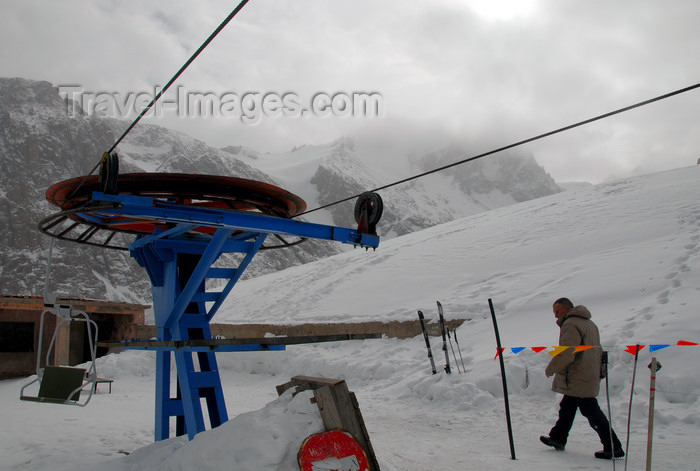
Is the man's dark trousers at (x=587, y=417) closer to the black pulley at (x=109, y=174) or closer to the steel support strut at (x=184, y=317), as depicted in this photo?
the steel support strut at (x=184, y=317)

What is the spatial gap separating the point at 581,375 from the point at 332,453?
8.72ft

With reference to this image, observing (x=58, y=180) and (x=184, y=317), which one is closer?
(x=184, y=317)

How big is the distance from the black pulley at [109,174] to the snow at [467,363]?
2176 mm

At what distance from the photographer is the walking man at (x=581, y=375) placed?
4.93 m

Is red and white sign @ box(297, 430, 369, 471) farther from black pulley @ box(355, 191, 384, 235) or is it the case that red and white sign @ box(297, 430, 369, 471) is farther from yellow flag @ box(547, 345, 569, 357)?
black pulley @ box(355, 191, 384, 235)

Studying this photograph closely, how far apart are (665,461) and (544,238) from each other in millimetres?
13468

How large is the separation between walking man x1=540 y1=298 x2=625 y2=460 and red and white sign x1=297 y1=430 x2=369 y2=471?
225 centimetres

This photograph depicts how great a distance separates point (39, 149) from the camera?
139 meters

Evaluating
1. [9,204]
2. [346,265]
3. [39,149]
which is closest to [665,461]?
[346,265]

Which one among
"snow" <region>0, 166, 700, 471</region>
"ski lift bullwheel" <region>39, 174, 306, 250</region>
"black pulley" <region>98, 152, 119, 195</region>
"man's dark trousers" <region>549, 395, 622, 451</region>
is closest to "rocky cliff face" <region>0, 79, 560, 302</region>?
"snow" <region>0, 166, 700, 471</region>

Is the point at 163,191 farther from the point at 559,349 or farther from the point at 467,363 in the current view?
the point at 467,363

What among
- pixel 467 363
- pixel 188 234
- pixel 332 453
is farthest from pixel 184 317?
pixel 467 363

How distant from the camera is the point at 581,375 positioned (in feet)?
16.5

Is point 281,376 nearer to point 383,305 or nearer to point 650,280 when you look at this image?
point 383,305
